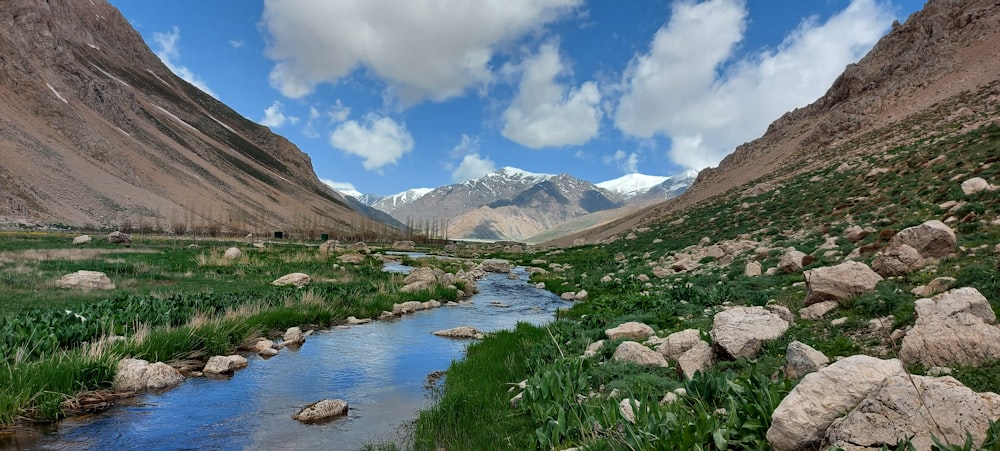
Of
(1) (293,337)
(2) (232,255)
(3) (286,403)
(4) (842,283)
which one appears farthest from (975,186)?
(2) (232,255)

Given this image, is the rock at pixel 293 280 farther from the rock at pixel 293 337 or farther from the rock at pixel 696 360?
the rock at pixel 696 360

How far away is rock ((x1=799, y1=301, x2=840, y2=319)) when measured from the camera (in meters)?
9.33

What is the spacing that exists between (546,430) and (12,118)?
11600cm

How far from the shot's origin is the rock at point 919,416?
3.62 meters

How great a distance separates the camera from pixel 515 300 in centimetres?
2694

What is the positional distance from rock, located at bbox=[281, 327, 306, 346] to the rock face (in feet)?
50.2

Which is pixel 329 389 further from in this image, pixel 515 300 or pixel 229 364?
pixel 515 300

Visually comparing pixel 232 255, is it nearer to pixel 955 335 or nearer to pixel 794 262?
pixel 794 262

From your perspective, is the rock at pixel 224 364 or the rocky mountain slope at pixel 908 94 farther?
A: the rocky mountain slope at pixel 908 94

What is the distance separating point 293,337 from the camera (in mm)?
15008

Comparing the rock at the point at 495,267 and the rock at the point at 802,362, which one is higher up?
the rock at the point at 495,267

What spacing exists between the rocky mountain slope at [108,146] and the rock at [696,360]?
81.8 metres

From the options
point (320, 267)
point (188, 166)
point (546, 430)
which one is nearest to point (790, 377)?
point (546, 430)

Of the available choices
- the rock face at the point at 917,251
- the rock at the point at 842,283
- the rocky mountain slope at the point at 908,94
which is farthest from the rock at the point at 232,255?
the rocky mountain slope at the point at 908,94
